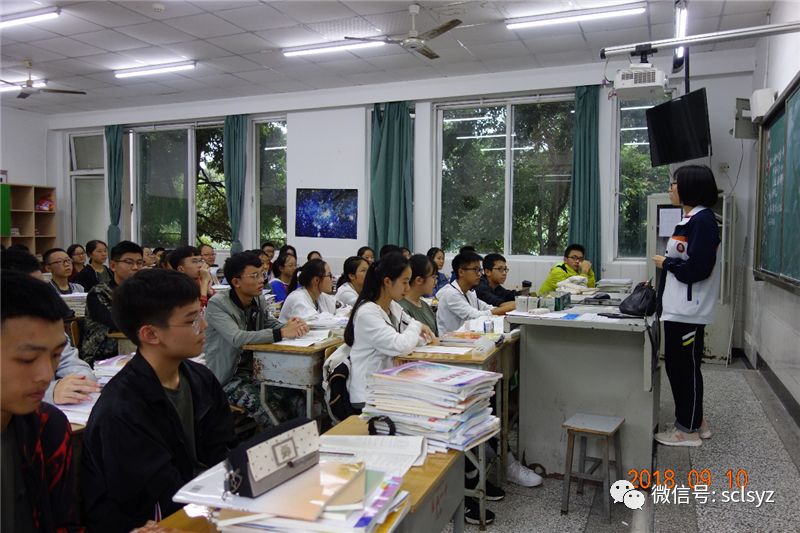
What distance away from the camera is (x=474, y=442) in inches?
63.3

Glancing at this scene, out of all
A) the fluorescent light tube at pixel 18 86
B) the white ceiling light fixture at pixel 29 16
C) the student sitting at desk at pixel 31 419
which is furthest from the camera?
the fluorescent light tube at pixel 18 86

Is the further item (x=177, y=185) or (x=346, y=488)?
(x=177, y=185)

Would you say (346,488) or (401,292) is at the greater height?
(401,292)

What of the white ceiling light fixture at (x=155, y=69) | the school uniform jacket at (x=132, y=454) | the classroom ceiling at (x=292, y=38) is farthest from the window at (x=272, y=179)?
the school uniform jacket at (x=132, y=454)

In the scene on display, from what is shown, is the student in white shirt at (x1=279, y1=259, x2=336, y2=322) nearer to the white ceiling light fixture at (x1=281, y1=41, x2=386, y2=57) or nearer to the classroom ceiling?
the classroom ceiling

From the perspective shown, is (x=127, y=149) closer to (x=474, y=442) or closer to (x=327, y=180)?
(x=327, y=180)

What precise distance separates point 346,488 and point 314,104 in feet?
24.8

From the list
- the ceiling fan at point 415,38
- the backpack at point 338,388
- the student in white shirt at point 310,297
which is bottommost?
the backpack at point 338,388

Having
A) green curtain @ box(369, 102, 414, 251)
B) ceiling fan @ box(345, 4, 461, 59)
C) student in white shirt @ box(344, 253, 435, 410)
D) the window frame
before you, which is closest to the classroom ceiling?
ceiling fan @ box(345, 4, 461, 59)

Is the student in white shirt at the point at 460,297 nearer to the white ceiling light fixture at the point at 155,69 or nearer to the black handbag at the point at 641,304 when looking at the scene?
the black handbag at the point at 641,304

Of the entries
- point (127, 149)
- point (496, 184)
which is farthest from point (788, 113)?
point (127, 149)

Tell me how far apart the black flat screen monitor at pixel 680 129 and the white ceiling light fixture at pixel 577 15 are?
0.86 meters

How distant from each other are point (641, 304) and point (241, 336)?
203 cm

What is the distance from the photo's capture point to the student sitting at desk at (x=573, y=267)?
5.95m
